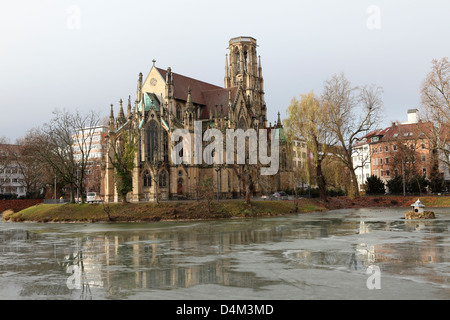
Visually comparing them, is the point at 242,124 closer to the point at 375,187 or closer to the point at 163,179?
the point at 163,179

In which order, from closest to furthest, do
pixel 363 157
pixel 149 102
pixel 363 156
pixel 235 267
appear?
pixel 235 267 < pixel 149 102 < pixel 363 156 < pixel 363 157

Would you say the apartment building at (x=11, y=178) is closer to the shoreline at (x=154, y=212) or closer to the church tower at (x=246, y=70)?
the shoreline at (x=154, y=212)

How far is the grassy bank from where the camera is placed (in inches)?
1769

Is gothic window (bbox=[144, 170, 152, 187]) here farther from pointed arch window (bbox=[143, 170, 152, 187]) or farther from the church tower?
the church tower

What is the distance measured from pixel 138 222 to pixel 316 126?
2660 cm

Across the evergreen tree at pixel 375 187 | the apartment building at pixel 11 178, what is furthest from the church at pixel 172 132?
the apartment building at pixel 11 178

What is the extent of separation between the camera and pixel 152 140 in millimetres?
60625

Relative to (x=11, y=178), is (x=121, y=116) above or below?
above

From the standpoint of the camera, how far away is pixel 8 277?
1523 centimetres

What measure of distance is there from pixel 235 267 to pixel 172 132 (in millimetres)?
46519

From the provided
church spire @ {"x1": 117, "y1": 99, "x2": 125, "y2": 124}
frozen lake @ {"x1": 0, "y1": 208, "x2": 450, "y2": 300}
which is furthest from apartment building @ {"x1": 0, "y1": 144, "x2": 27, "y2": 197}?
frozen lake @ {"x1": 0, "y1": 208, "x2": 450, "y2": 300}

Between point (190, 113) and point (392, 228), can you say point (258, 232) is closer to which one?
point (392, 228)

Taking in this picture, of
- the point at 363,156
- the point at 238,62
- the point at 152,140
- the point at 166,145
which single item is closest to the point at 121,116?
the point at 152,140
